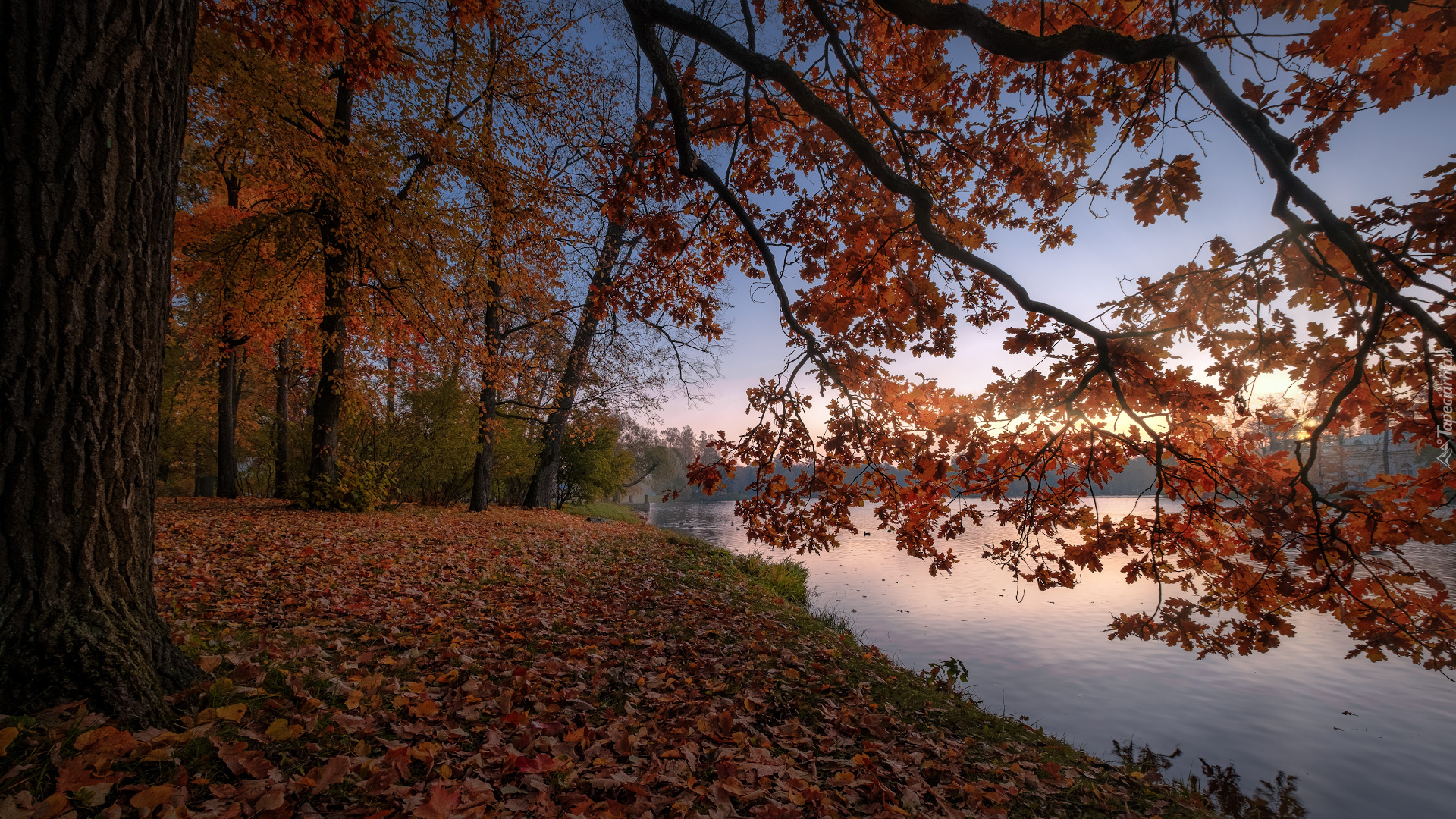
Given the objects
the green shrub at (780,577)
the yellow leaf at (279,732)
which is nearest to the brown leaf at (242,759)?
the yellow leaf at (279,732)

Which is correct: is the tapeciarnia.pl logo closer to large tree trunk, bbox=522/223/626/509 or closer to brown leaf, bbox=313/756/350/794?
brown leaf, bbox=313/756/350/794

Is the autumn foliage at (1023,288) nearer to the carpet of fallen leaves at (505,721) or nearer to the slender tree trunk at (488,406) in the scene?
the carpet of fallen leaves at (505,721)

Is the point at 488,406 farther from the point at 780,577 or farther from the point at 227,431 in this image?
the point at 780,577

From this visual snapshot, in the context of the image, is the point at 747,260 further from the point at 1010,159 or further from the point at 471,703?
the point at 471,703

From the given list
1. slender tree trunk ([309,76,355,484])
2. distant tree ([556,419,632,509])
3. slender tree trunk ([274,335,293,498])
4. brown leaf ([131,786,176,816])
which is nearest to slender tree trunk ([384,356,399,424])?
slender tree trunk ([309,76,355,484])

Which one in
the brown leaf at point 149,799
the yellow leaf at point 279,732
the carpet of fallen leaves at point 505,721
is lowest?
the carpet of fallen leaves at point 505,721

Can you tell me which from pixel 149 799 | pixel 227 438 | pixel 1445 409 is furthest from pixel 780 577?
pixel 227 438

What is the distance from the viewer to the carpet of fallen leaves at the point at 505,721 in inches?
76.6

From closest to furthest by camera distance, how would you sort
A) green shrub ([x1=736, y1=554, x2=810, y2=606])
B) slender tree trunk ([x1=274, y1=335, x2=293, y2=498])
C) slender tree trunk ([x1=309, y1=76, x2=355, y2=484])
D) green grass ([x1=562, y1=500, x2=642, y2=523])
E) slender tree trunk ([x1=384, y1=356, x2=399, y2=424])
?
slender tree trunk ([x1=309, y1=76, x2=355, y2=484]), green shrub ([x1=736, y1=554, x2=810, y2=606]), slender tree trunk ([x1=384, y1=356, x2=399, y2=424]), slender tree trunk ([x1=274, y1=335, x2=293, y2=498]), green grass ([x1=562, y1=500, x2=642, y2=523])

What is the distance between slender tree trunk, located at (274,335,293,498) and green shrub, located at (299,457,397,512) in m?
2.02

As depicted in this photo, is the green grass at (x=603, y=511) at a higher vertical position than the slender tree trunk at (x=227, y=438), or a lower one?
lower

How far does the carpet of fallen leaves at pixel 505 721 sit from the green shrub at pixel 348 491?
12.8 feet

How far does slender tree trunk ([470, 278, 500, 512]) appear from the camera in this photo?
11.6m

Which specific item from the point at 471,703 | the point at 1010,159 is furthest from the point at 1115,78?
the point at 471,703
